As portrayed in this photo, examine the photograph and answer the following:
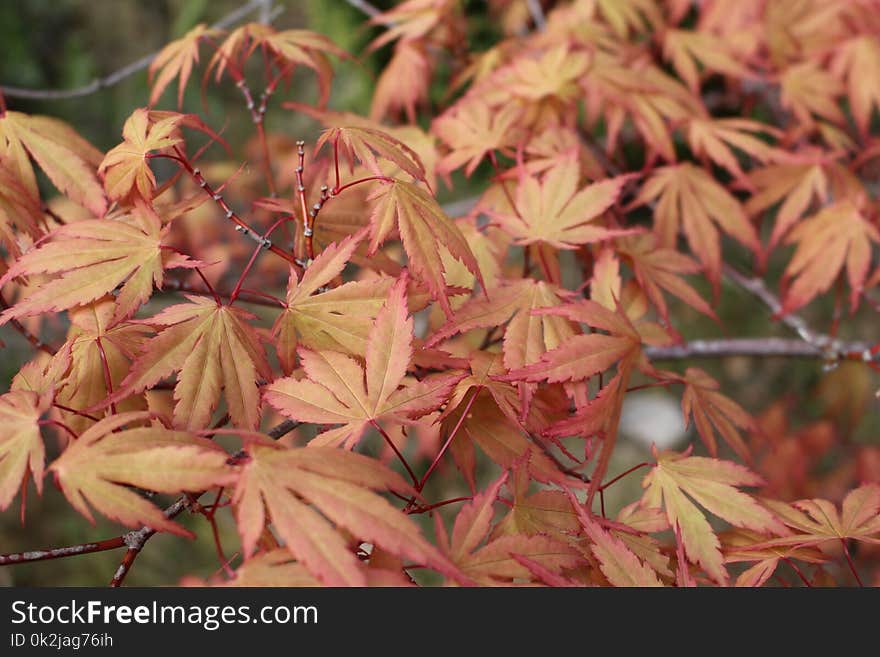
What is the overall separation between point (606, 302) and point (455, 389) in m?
0.25

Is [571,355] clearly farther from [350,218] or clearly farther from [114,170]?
[114,170]

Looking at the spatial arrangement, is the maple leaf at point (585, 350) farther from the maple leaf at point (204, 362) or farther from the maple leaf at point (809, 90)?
the maple leaf at point (809, 90)

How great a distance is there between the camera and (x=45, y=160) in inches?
31.8

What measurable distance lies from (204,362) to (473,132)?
561mm

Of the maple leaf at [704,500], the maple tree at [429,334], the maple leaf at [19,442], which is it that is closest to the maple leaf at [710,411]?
the maple tree at [429,334]

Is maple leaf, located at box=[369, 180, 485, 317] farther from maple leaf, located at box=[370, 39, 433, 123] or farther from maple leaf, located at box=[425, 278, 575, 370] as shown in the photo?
maple leaf, located at box=[370, 39, 433, 123]

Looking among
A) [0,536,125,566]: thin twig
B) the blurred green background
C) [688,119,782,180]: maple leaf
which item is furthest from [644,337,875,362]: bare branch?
the blurred green background

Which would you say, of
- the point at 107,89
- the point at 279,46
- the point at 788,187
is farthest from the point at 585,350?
the point at 107,89

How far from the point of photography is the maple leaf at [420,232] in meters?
0.66

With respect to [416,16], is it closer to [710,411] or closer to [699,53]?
[699,53]

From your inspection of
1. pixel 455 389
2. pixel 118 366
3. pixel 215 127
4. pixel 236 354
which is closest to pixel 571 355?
pixel 455 389

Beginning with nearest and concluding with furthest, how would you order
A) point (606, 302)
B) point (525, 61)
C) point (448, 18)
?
point (606, 302)
point (525, 61)
point (448, 18)

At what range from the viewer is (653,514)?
2.40ft
